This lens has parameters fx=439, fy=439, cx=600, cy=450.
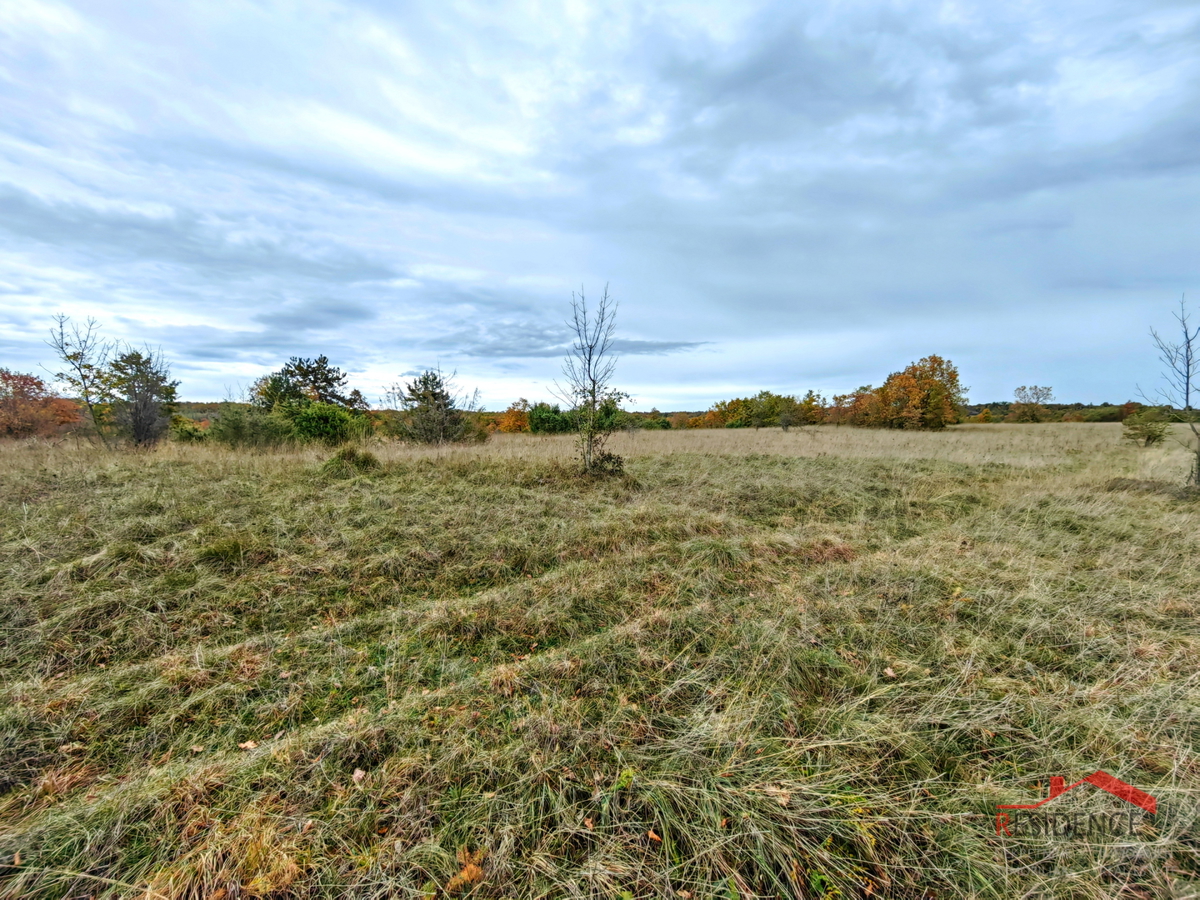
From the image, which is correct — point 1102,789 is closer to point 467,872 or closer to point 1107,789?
point 1107,789

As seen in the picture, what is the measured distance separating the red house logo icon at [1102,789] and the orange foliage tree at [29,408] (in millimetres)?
26815

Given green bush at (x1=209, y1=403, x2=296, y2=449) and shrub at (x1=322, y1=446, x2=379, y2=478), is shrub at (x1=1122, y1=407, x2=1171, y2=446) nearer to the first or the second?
shrub at (x1=322, y1=446, x2=379, y2=478)

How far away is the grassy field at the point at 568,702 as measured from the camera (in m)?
1.78

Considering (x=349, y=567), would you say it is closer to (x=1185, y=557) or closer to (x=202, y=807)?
(x=202, y=807)

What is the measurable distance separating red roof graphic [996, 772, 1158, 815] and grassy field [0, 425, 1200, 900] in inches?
2.4

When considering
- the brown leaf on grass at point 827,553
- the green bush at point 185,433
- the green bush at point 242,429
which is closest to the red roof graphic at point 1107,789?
the brown leaf on grass at point 827,553

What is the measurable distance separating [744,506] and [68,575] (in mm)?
8227

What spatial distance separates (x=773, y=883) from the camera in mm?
1731

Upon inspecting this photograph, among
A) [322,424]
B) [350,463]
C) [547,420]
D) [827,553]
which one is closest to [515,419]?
[547,420]

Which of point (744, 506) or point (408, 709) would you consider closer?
point (408, 709)

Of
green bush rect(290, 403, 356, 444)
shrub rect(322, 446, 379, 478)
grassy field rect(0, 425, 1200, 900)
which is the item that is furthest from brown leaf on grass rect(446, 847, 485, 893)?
green bush rect(290, 403, 356, 444)

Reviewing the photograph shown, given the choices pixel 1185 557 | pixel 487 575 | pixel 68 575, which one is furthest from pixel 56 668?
pixel 1185 557

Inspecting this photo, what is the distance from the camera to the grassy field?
5.85ft

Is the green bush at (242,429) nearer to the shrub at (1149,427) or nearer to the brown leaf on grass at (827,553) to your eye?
the brown leaf on grass at (827,553)
